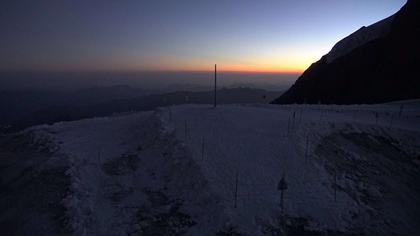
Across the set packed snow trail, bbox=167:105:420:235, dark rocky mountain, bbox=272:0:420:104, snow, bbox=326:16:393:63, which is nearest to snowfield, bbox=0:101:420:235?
packed snow trail, bbox=167:105:420:235

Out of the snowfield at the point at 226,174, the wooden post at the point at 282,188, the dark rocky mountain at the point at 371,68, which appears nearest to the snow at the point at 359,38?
the dark rocky mountain at the point at 371,68

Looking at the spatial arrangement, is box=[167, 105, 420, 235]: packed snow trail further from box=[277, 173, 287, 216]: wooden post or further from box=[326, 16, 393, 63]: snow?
box=[326, 16, 393, 63]: snow

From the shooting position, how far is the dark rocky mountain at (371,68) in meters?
48.8

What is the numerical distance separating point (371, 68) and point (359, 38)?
30.9 feet

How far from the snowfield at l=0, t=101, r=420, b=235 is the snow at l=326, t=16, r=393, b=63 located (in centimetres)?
3893

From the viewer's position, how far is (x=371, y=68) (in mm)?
55469

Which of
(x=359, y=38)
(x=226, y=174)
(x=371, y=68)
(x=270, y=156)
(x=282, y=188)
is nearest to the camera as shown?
(x=282, y=188)

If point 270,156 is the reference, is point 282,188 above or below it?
below

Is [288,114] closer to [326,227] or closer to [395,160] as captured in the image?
[395,160]

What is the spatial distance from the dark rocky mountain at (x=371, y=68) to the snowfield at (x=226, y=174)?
25905 mm

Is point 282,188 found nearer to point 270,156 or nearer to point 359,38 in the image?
point 270,156

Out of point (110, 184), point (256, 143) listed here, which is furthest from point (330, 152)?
point (110, 184)

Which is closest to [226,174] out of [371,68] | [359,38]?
[371,68]

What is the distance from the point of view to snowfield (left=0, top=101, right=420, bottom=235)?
1385 centimetres
